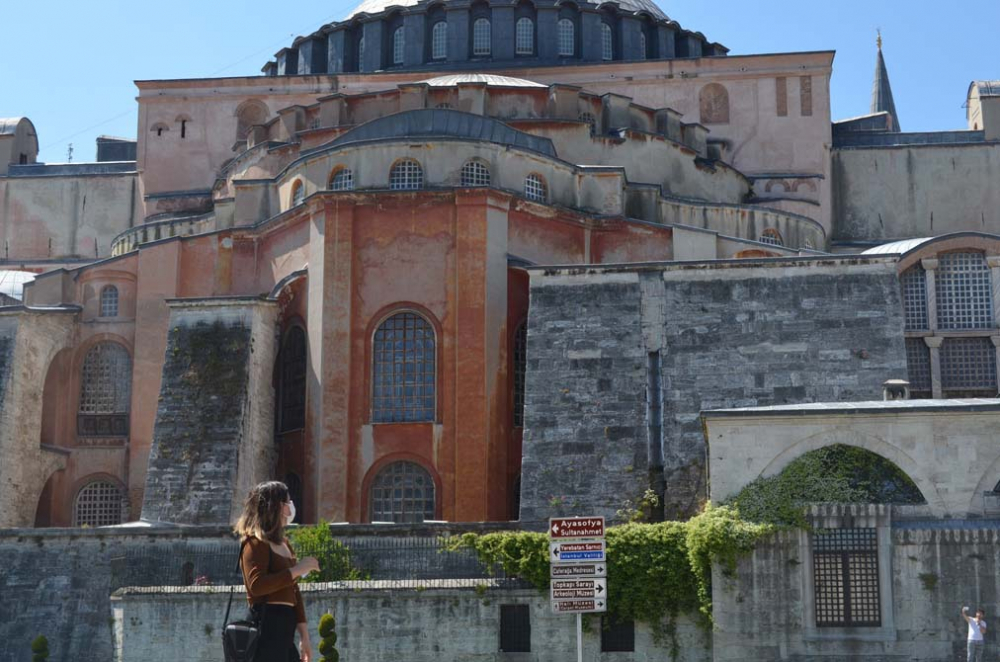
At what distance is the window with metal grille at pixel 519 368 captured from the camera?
1383 inches

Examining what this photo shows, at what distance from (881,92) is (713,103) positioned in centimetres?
2388

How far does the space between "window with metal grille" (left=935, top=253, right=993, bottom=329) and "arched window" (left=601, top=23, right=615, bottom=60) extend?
1672 centimetres

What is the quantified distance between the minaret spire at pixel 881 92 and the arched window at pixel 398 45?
25.9m

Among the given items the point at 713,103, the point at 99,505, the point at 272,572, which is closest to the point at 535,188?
the point at 713,103

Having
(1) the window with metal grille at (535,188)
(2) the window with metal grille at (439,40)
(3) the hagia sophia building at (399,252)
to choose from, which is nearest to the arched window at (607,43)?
(3) the hagia sophia building at (399,252)

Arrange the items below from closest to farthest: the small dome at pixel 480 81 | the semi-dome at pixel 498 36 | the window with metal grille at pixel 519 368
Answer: the window with metal grille at pixel 519 368 → the small dome at pixel 480 81 → the semi-dome at pixel 498 36

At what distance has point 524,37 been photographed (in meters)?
50.6

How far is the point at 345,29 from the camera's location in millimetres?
52438

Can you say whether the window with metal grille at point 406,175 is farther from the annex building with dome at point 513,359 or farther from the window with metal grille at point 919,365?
the window with metal grille at point 919,365

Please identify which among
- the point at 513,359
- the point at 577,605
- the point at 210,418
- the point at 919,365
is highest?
the point at 919,365

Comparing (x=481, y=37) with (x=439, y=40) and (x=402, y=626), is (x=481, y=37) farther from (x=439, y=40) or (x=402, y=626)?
(x=402, y=626)

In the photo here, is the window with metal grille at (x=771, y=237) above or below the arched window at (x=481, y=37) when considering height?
below

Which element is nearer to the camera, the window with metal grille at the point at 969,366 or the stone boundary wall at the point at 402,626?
the stone boundary wall at the point at 402,626

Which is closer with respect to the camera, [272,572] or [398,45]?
[272,572]
